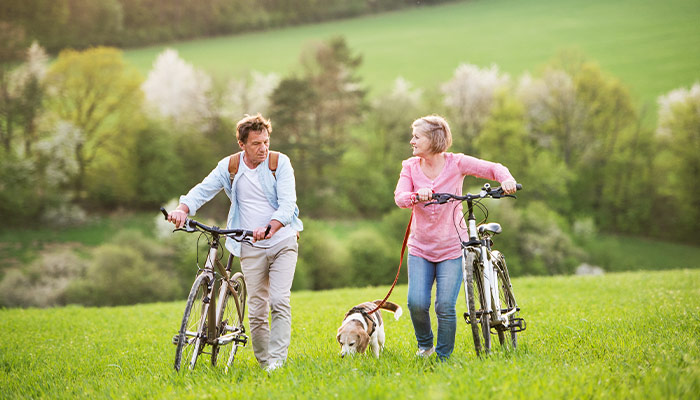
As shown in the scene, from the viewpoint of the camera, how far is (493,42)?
203ft

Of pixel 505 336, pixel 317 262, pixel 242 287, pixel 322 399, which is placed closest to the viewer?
pixel 322 399

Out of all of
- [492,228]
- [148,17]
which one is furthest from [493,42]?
[492,228]

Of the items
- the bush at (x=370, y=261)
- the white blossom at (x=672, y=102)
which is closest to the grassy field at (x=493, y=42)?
the white blossom at (x=672, y=102)

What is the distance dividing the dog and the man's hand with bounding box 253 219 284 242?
1.40m

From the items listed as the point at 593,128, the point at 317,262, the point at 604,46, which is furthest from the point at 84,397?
the point at 604,46

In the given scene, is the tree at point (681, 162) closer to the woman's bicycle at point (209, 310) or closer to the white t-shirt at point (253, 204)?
the white t-shirt at point (253, 204)

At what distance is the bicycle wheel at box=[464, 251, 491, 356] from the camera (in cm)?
512

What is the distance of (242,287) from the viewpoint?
6.32 m

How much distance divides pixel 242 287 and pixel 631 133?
4991cm

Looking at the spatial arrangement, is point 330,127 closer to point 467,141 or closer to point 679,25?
point 467,141

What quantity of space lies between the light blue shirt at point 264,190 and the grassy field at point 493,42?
1833 inches

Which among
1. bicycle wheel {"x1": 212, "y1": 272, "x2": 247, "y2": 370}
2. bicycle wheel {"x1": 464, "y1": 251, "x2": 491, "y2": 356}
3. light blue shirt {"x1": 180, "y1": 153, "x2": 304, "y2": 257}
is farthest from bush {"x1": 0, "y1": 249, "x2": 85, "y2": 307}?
bicycle wheel {"x1": 464, "y1": 251, "x2": 491, "y2": 356}

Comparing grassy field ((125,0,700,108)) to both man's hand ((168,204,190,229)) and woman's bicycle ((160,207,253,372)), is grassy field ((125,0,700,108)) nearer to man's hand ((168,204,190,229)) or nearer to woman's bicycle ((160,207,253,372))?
woman's bicycle ((160,207,253,372))

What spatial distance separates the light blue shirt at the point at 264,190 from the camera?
218 inches
